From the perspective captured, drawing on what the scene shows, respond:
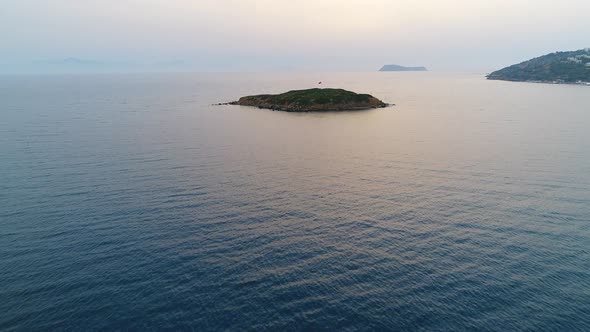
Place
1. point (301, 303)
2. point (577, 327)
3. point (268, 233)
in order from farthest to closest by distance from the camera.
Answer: point (268, 233), point (301, 303), point (577, 327)

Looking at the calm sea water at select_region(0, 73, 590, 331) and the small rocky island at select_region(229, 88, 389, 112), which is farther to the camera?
the small rocky island at select_region(229, 88, 389, 112)

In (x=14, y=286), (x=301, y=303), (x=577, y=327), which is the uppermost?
(x=14, y=286)

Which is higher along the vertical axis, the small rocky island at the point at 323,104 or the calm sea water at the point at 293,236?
the small rocky island at the point at 323,104

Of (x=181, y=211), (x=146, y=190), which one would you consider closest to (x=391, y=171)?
(x=181, y=211)

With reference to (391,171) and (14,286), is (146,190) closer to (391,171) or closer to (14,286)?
(14,286)

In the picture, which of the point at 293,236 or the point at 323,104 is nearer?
the point at 293,236

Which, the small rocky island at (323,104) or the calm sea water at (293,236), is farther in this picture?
the small rocky island at (323,104)

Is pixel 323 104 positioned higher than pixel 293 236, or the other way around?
pixel 323 104

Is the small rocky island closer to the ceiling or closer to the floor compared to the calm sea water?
closer to the ceiling
